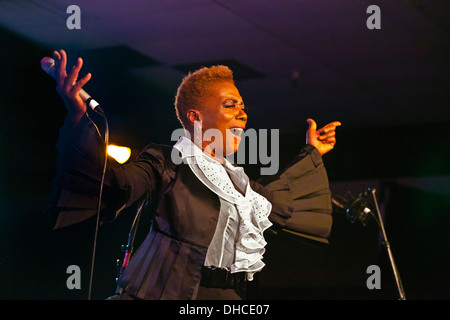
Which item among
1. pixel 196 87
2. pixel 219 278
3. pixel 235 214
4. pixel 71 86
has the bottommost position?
pixel 219 278

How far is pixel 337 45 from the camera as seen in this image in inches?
186

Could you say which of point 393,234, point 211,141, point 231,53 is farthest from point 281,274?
point 211,141

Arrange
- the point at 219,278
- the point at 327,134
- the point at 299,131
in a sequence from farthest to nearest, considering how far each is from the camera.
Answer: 1. the point at 299,131
2. the point at 327,134
3. the point at 219,278

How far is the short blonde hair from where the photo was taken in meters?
2.25

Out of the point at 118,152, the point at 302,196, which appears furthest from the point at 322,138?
the point at 118,152

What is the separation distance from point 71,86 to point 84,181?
0.29m

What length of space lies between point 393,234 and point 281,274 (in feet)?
4.71

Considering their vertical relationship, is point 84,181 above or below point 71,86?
below

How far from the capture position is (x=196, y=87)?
2.26 m

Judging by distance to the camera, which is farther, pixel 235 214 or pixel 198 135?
pixel 198 135

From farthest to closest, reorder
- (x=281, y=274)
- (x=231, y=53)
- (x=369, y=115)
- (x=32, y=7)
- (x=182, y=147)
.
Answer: (x=281, y=274) < (x=369, y=115) < (x=231, y=53) < (x=32, y=7) < (x=182, y=147)

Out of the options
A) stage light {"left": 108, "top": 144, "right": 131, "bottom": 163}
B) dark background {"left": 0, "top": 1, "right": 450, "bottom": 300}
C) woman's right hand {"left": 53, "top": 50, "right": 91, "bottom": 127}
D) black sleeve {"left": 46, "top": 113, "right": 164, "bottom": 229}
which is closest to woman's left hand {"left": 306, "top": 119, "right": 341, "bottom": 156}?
black sleeve {"left": 46, "top": 113, "right": 164, "bottom": 229}

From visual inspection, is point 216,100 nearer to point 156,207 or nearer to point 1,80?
point 156,207

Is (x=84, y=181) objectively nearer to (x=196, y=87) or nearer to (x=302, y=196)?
(x=196, y=87)
